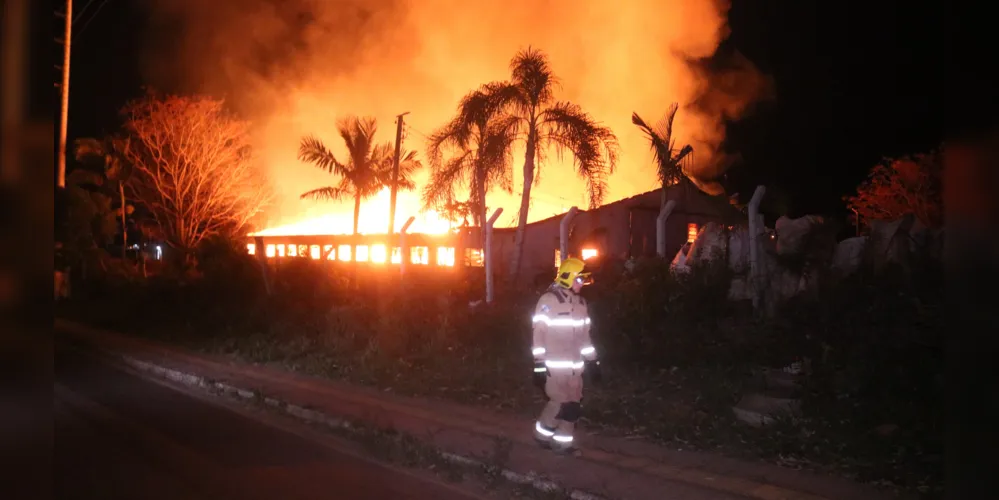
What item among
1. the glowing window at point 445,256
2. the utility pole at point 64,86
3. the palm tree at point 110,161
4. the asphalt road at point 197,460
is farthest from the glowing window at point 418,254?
the asphalt road at point 197,460

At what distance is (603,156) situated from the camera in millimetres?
14695

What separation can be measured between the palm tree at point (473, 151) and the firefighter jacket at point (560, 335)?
7716 millimetres

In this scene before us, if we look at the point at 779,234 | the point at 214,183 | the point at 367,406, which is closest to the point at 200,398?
the point at 367,406

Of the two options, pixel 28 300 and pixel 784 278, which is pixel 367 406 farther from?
pixel 28 300

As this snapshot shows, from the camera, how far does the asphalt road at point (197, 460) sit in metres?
6.34

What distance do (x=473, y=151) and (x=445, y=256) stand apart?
439 inches

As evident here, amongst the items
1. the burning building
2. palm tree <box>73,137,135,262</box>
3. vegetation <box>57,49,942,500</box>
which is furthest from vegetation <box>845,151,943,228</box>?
palm tree <box>73,137,135,262</box>

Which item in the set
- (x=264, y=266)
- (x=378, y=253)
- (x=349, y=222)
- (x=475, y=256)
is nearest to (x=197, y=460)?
(x=264, y=266)

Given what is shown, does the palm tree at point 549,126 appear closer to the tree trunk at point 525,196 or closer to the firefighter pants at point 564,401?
the tree trunk at point 525,196

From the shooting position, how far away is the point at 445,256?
2600 cm

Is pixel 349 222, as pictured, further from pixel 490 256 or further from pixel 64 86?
pixel 490 256

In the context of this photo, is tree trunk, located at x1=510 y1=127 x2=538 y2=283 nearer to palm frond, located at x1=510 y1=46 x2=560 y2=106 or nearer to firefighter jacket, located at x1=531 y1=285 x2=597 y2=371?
palm frond, located at x1=510 y1=46 x2=560 y2=106

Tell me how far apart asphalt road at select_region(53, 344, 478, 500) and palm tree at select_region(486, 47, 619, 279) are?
7270 mm

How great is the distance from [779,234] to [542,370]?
7.56m
